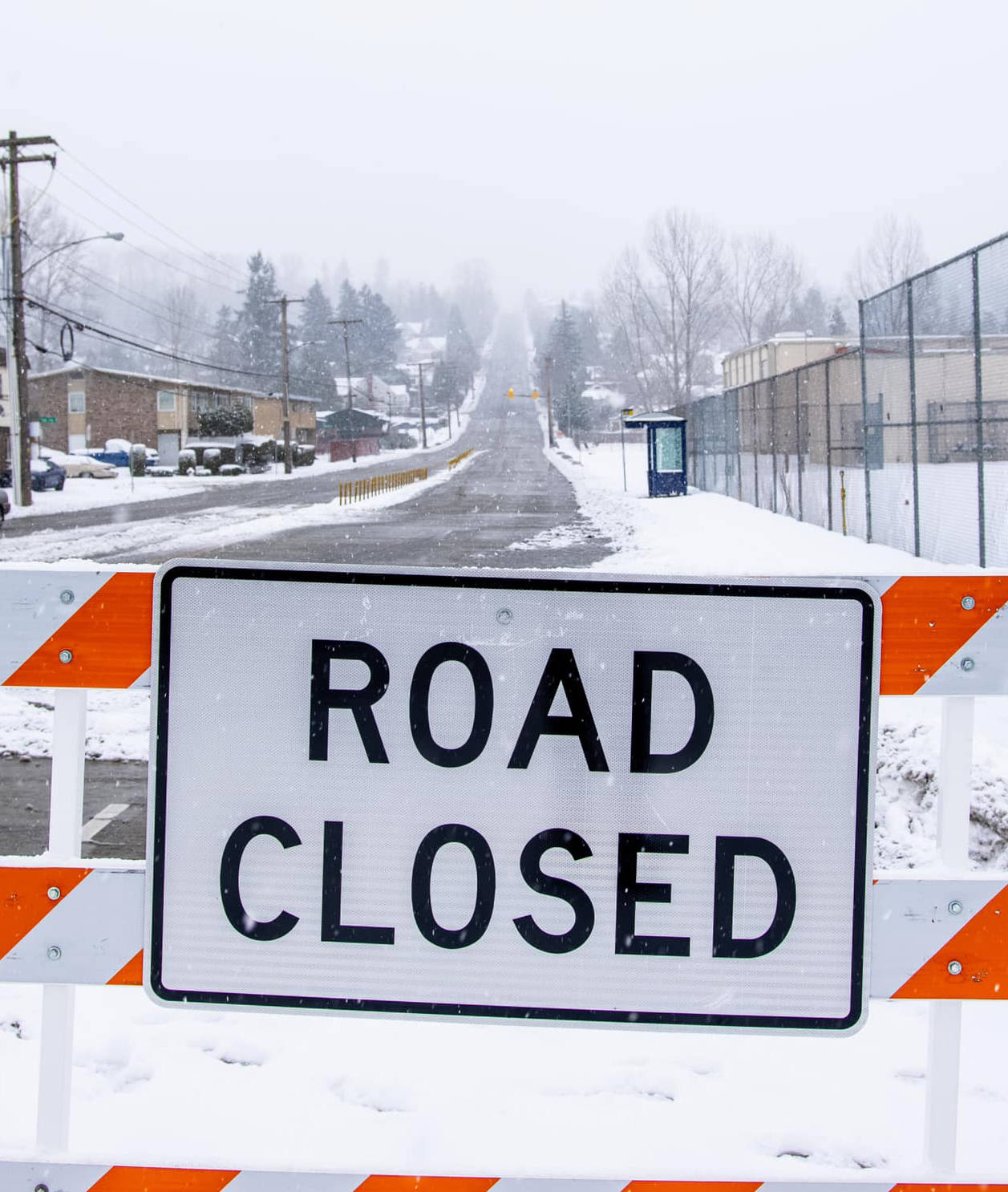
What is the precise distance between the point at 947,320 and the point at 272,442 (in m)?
66.3

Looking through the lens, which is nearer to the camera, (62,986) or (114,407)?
(62,986)

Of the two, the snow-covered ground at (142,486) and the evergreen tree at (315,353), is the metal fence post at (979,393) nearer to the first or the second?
the snow-covered ground at (142,486)

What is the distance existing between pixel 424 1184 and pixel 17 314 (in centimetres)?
3981

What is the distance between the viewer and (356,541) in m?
23.8

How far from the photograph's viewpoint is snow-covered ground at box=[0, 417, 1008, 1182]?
3.03m

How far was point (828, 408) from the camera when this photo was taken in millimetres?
20000

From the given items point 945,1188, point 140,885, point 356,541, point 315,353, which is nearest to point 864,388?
point 356,541

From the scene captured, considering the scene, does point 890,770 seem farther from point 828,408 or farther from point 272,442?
point 272,442

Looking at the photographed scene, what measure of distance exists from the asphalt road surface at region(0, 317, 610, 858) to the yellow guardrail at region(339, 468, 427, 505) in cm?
109

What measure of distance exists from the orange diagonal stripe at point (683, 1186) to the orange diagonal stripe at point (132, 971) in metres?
0.91

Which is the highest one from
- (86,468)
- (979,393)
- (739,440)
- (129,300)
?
(129,300)

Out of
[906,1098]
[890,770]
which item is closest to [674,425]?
[890,770]

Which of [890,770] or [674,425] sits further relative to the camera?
[674,425]

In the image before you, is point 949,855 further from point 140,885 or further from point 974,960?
point 140,885
